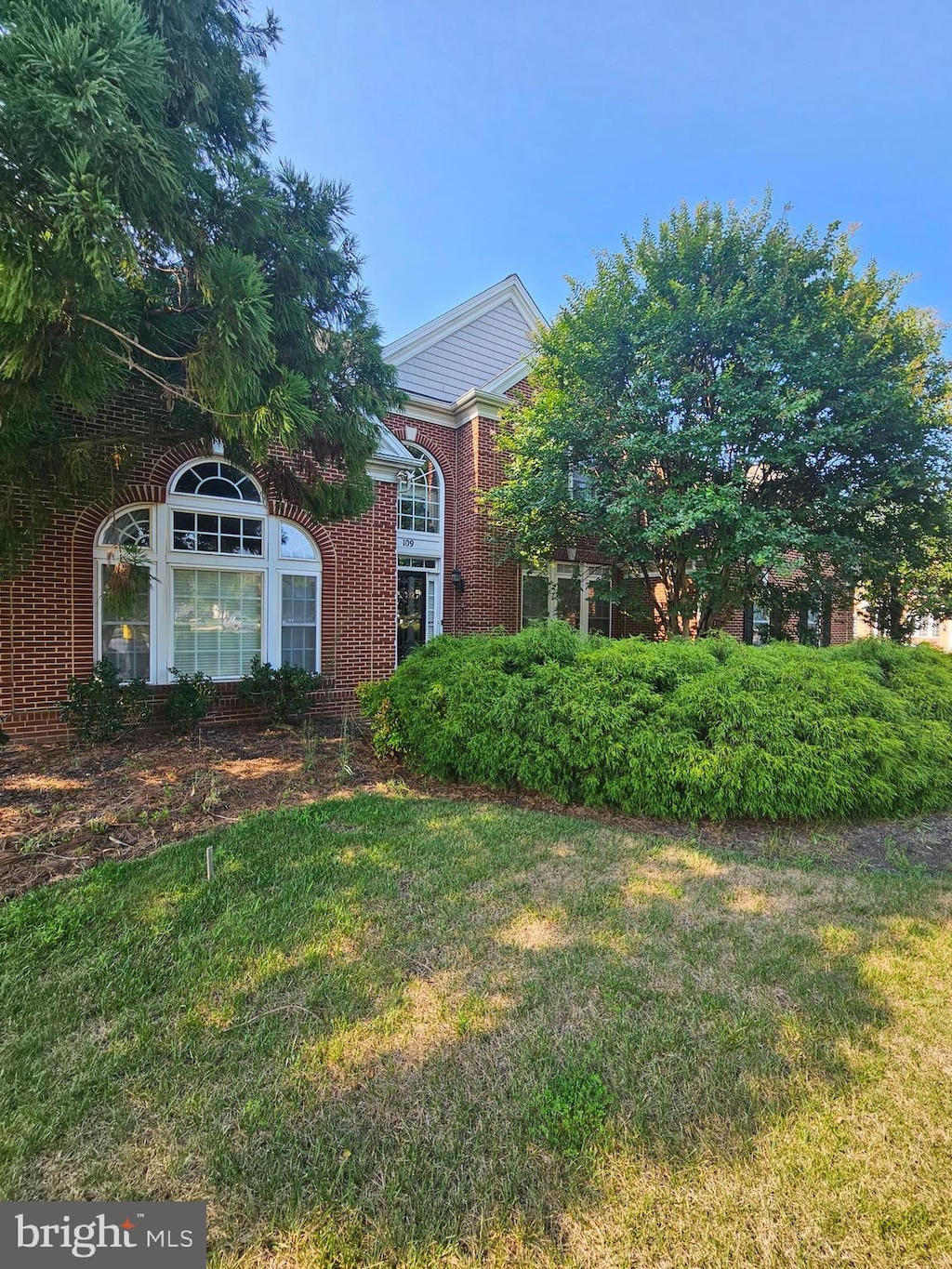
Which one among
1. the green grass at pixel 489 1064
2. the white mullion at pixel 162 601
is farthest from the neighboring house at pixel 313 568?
the green grass at pixel 489 1064

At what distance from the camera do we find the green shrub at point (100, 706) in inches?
237

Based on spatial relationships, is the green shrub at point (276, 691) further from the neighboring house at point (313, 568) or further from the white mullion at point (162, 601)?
the white mullion at point (162, 601)

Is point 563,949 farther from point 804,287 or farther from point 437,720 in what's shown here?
point 804,287

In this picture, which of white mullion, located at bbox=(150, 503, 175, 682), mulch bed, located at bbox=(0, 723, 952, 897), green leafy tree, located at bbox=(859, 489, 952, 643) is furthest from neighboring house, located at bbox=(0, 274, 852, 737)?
green leafy tree, located at bbox=(859, 489, 952, 643)

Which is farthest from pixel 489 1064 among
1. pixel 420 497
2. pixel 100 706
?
pixel 420 497

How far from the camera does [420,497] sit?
36.2 feet

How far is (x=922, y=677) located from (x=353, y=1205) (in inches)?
238

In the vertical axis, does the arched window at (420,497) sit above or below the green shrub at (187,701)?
above

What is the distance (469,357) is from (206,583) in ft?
27.3

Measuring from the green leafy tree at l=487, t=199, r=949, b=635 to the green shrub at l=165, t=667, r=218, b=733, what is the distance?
19.6ft

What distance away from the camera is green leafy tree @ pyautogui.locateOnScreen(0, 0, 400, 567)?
257 centimetres

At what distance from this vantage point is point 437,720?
16.4 ft

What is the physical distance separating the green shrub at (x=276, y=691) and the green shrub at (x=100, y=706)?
1.35 meters

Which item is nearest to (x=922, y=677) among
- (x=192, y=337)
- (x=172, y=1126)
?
(x=172, y=1126)
